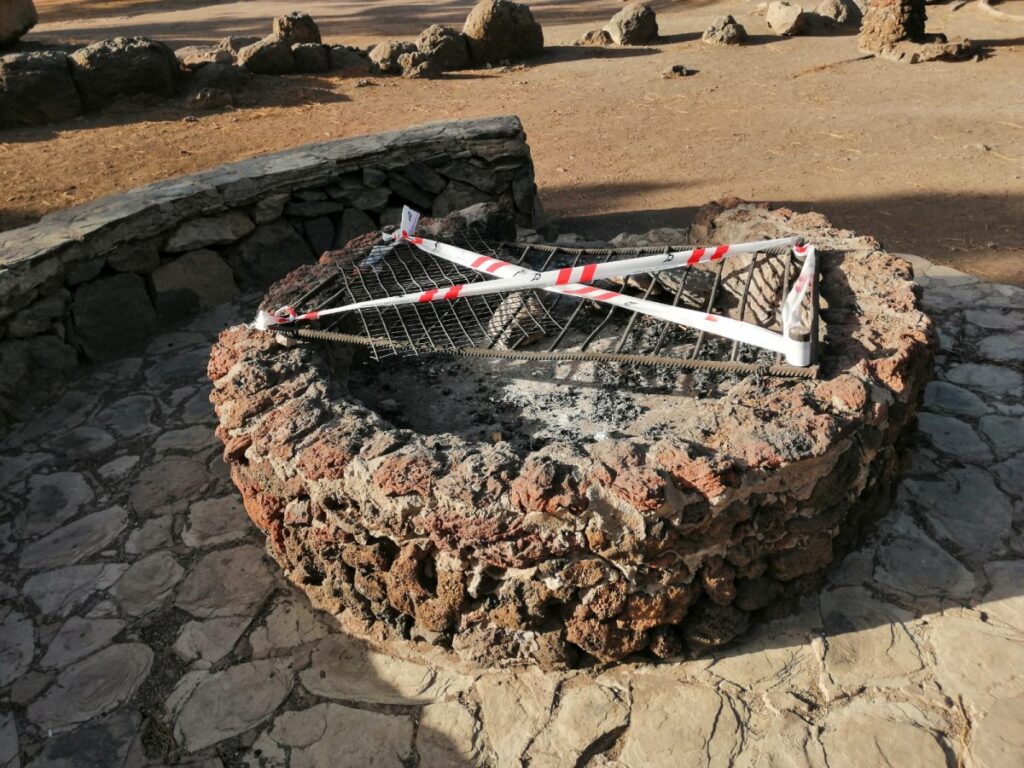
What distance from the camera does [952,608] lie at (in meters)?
3.03

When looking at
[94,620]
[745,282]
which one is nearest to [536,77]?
[745,282]

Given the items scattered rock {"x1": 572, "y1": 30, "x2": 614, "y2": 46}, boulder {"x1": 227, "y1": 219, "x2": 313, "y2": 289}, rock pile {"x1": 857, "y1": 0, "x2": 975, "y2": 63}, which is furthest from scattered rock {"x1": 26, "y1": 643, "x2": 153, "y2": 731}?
scattered rock {"x1": 572, "y1": 30, "x2": 614, "y2": 46}

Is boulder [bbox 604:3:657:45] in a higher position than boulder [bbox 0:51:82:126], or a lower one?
lower

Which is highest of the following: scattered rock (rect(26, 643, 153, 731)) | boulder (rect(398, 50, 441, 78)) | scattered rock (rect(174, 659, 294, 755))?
boulder (rect(398, 50, 441, 78))

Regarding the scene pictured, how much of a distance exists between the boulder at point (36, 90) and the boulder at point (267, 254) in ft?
17.8

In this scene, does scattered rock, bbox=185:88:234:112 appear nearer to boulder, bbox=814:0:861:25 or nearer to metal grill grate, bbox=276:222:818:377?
metal grill grate, bbox=276:222:818:377

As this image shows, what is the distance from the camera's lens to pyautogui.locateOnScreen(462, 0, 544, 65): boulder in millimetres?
11539

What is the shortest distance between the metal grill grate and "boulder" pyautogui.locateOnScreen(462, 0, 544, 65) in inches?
316

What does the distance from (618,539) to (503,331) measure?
1.69 metres

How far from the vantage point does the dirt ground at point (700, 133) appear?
6.62 m

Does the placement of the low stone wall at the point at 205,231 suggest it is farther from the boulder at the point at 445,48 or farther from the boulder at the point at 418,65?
the boulder at the point at 445,48

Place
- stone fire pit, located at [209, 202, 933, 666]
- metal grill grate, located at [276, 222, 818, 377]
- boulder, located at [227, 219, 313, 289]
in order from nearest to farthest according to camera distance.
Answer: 1. stone fire pit, located at [209, 202, 933, 666]
2. metal grill grate, located at [276, 222, 818, 377]
3. boulder, located at [227, 219, 313, 289]

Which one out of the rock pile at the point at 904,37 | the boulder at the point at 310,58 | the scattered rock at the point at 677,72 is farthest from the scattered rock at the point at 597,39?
the boulder at the point at 310,58

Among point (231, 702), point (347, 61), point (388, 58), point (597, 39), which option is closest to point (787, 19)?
point (597, 39)
